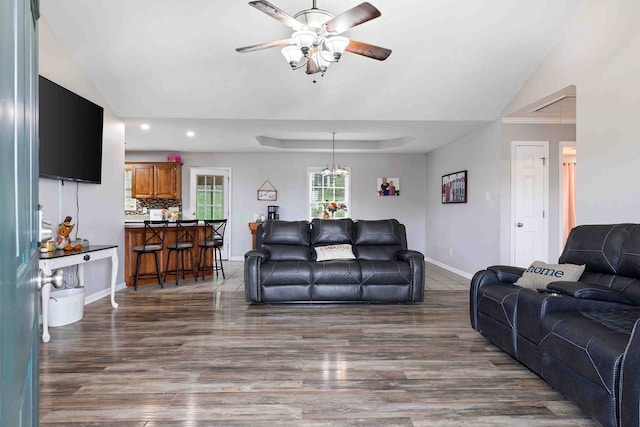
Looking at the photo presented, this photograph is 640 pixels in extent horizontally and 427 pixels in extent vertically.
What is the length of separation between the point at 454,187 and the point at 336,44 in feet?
14.6

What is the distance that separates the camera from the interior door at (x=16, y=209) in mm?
549

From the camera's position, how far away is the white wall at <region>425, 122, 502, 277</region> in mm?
5250

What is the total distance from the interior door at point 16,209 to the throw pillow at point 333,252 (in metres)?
3.58

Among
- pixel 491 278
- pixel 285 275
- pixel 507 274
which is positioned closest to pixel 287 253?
pixel 285 275

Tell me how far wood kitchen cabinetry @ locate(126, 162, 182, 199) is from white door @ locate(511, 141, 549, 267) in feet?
21.6

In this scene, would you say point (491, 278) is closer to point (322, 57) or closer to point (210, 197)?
point (322, 57)

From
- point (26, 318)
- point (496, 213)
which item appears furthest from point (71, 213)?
point (496, 213)

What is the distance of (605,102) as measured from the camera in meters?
3.41

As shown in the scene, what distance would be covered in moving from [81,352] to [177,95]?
3.26 metres

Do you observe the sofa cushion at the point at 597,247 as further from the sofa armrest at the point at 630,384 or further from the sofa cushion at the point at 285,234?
the sofa cushion at the point at 285,234

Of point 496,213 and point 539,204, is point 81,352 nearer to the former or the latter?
point 496,213

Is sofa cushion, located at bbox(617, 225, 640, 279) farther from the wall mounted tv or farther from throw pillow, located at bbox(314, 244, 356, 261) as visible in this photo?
the wall mounted tv

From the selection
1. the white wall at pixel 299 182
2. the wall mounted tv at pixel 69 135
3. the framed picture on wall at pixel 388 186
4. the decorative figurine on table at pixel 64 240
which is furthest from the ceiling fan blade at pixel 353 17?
the framed picture on wall at pixel 388 186

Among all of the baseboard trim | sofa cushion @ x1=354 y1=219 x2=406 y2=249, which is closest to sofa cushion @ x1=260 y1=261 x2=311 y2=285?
sofa cushion @ x1=354 y1=219 x2=406 y2=249
